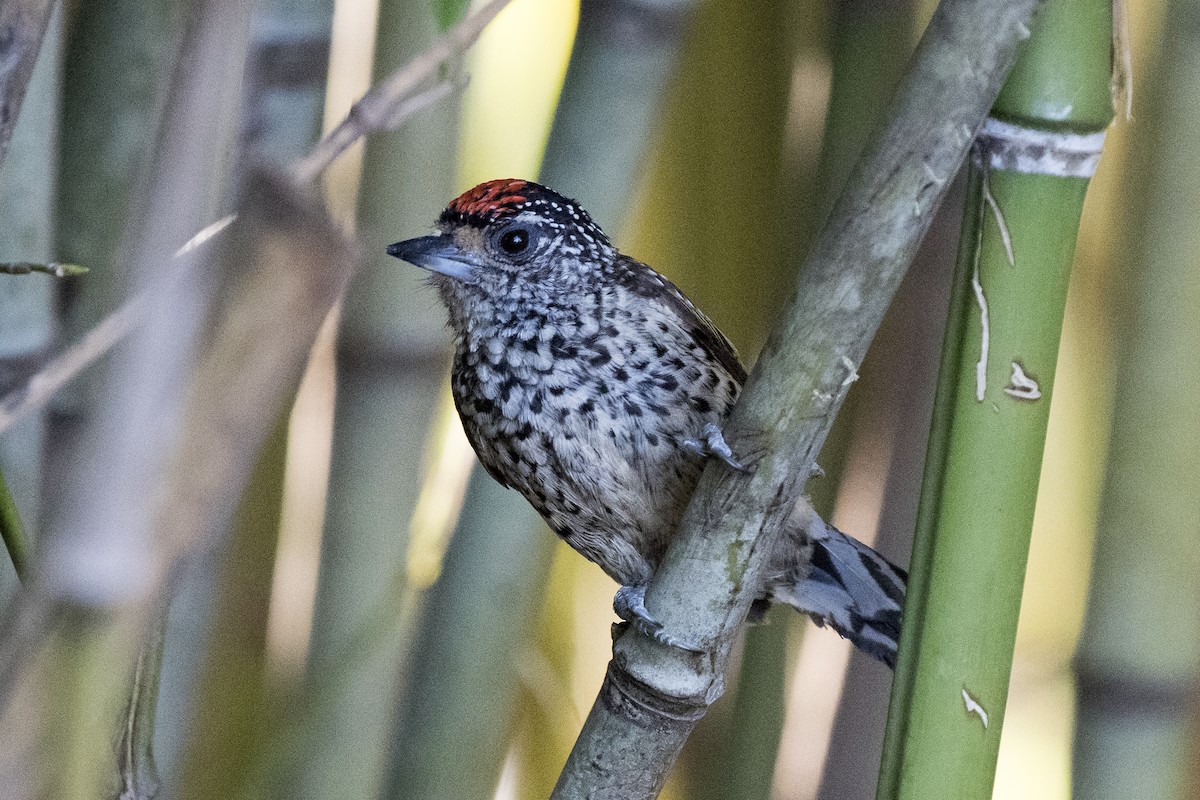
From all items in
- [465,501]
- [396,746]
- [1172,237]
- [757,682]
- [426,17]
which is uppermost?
[426,17]

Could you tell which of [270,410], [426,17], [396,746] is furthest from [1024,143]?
[396,746]

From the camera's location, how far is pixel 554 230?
80 centimetres

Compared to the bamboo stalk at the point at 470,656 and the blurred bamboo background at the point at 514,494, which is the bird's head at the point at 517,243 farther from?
the bamboo stalk at the point at 470,656

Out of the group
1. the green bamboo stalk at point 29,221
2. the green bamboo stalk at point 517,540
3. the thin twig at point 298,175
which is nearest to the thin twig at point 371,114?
the thin twig at point 298,175

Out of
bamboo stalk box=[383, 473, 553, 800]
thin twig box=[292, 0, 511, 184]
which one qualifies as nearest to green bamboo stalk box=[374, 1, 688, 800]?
bamboo stalk box=[383, 473, 553, 800]

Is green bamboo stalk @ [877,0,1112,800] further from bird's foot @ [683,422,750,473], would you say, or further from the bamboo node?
bird's foot @ [683,422,750,473]

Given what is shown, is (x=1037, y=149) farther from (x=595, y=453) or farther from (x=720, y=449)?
(x=595, y=453)

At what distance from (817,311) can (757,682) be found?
703 mm

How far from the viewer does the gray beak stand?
72cm

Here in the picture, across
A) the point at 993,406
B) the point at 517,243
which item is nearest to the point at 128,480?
the point at 993,406

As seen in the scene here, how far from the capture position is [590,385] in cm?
75

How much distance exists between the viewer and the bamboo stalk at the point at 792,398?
455 millimetres

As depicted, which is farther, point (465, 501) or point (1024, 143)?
point (465, 501)

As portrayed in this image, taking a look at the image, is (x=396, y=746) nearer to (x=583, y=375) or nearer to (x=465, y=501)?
(x=465, y=501)
